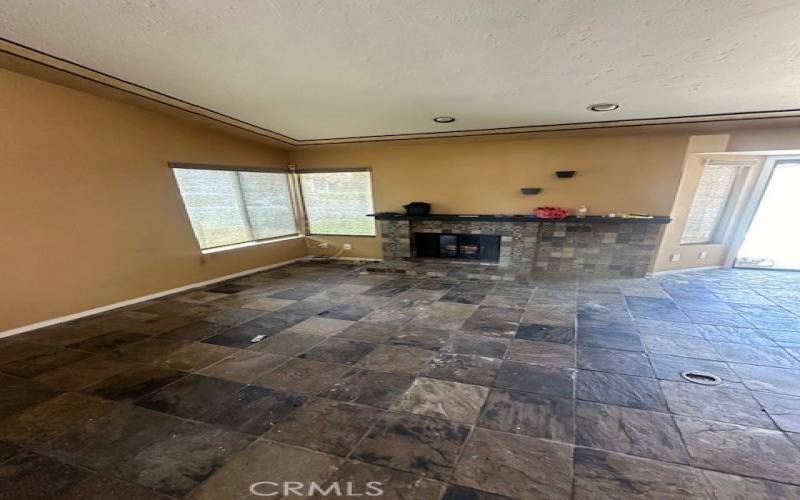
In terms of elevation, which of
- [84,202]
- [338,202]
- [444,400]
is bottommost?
[444,400]

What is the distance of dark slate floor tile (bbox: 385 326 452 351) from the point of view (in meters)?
2.54

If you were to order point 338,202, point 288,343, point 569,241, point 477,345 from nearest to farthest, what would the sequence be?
point 477,345, point 288,343, point 569,241, point 338,202

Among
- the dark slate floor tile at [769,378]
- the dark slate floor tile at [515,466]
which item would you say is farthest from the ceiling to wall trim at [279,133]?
the dark slate floor tile at [515,466]

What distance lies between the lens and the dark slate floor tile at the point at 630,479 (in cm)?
126

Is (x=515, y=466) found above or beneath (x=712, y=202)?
beneath

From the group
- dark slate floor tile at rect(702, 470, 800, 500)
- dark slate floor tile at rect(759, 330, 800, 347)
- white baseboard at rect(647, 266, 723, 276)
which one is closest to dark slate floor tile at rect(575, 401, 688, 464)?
dark slate floor tile at rect(702, 470, 800, 500)

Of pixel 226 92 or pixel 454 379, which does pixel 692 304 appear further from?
pixel 226 92

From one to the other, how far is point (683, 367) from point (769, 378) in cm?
49

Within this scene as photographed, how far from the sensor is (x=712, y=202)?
14.1 ft

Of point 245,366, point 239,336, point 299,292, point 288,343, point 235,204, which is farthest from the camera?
point 235,204

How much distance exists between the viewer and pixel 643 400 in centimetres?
183

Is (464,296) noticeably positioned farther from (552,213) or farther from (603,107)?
(603,107)

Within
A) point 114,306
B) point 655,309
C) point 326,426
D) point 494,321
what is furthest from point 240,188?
point 655,309
